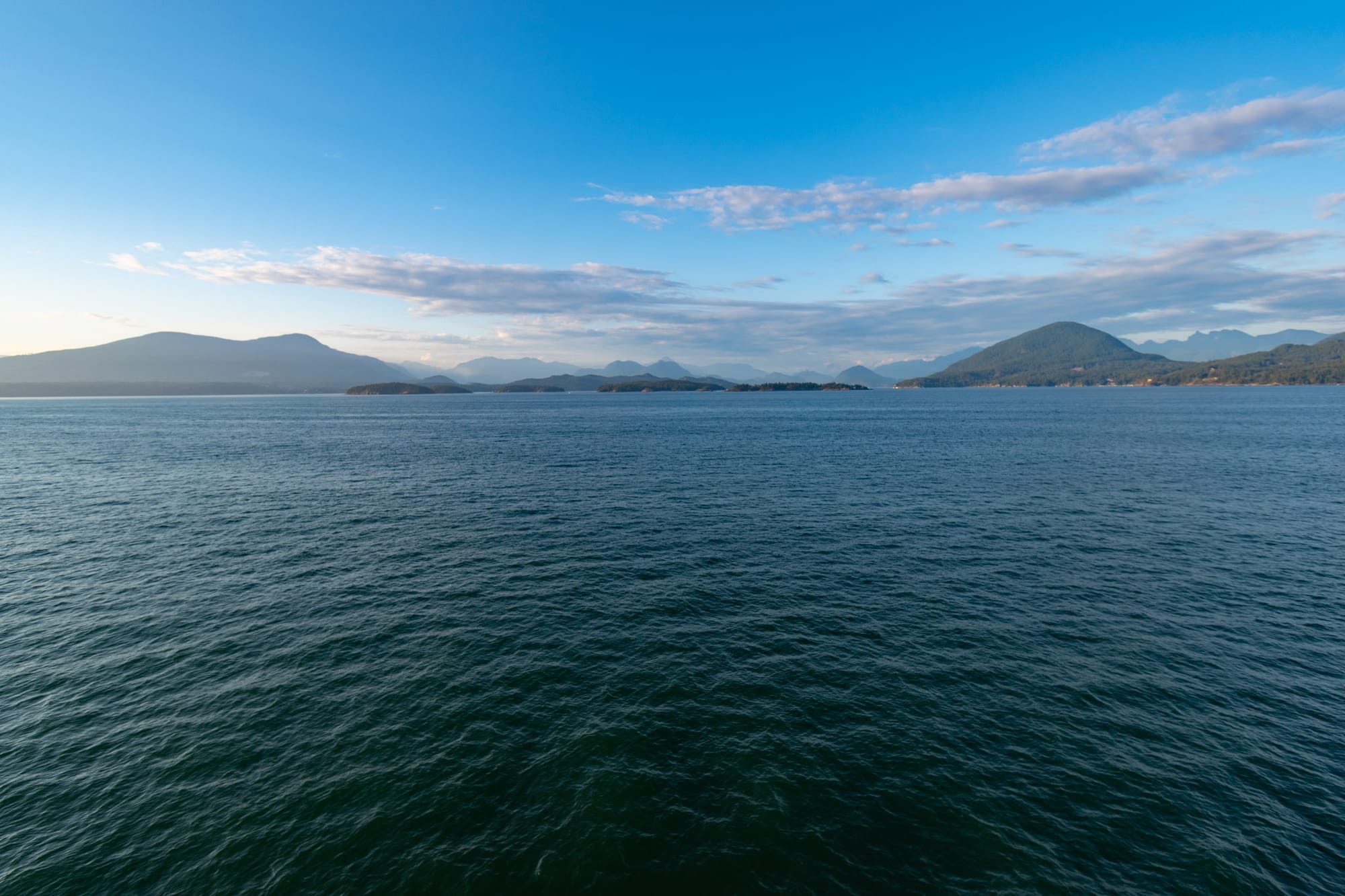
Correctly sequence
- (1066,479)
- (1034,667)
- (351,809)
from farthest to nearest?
1. (1066,479)
2. (1034,667)
3. (351,809)

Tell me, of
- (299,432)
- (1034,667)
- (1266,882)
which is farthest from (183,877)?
(299,432)

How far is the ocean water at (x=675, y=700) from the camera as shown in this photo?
21391 mm

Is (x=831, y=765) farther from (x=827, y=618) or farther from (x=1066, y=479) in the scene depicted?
(x=1066, y=479)

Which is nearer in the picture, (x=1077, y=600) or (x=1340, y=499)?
(x=1077, y=600)

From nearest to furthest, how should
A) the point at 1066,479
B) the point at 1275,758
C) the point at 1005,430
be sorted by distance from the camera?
the point at 1275,758
the point at 1066,479
the point at 1005,430

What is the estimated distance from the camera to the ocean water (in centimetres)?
2139

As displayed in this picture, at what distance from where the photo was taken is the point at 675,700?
3098cm

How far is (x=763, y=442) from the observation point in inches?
5468

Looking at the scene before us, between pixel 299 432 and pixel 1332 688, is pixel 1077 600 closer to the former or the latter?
pixel 1332 688

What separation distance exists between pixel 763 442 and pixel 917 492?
6225cm

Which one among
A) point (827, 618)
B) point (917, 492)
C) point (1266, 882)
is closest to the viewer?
point (1266, 882)

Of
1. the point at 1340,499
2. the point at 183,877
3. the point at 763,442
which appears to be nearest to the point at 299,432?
the point at 763,442

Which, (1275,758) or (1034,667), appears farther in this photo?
(1034,667)

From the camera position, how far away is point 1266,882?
65.6 feet
